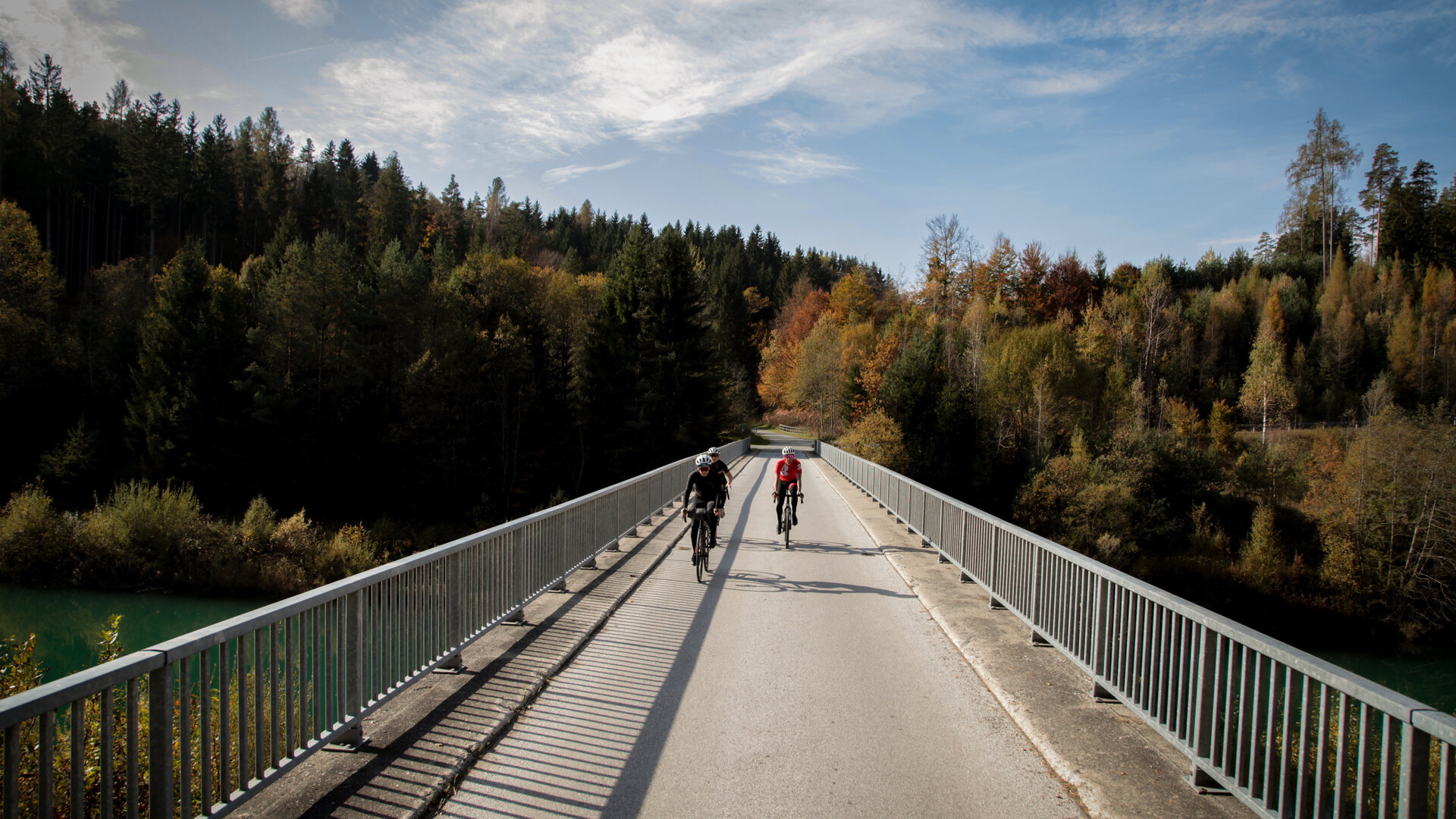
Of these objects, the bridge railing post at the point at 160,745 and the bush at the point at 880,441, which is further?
the bush at the point at 880,441

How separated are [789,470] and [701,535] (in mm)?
3936

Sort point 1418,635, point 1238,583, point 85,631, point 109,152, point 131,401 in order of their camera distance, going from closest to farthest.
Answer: point 85,631 < point 1418,635 < point 1238,583 < point 131,401 < point 109,152

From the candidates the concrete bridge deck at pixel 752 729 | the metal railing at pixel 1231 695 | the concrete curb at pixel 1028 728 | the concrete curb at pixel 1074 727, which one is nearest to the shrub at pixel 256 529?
the concrete bridge deck at pixel 752 729

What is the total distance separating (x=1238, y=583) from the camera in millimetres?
32719

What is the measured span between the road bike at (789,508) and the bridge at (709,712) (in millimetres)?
4952

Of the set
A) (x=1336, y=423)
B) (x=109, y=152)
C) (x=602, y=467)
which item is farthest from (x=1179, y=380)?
(x=109, y=152)

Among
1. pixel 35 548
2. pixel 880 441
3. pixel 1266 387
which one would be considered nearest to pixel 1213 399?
pixel 1266 387

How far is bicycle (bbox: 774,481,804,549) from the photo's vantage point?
13.0 meters

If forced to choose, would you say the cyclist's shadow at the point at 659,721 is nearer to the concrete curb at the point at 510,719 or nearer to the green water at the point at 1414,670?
the concrete curb at the point at 510,719

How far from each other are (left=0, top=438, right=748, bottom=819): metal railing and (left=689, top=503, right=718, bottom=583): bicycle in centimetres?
279

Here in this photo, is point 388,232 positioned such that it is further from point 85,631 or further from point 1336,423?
point 1336,423

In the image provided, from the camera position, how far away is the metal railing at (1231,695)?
2725mm

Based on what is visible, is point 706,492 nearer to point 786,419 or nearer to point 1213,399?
point 1213,399

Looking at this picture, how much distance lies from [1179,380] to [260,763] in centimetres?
7125
